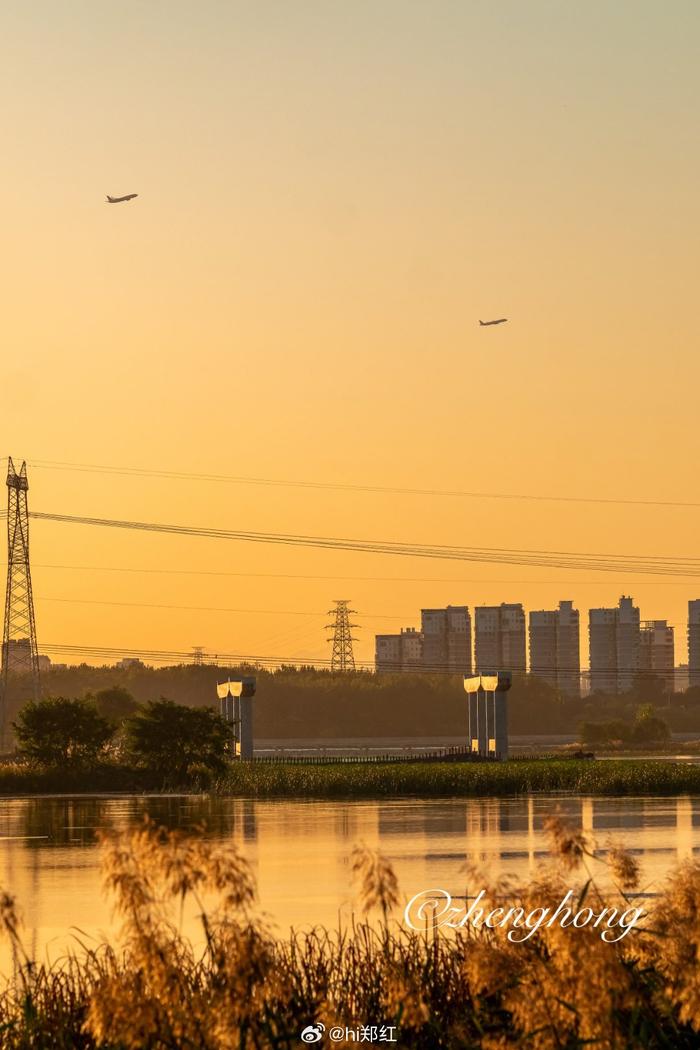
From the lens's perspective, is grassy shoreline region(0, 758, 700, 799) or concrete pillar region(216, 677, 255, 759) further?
concrete pillar region(216, 677, 255, 759)

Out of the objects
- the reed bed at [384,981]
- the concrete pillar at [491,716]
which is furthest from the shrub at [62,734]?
the reed bed at [384,981]

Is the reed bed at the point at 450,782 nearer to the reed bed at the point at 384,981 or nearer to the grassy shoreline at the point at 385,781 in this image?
the grassy shoreline at the point at 385,781

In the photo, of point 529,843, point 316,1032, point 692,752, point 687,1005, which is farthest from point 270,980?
point 692,752

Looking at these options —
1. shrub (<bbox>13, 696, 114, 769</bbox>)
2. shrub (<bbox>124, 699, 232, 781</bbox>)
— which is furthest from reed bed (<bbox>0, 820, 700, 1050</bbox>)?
shrub (<bbox>13, 696, 114, 769</bbox>)

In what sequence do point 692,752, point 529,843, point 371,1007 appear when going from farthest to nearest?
point 692,752 → point 529,843 → point 371,1007

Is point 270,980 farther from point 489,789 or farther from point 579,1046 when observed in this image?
point 489,789

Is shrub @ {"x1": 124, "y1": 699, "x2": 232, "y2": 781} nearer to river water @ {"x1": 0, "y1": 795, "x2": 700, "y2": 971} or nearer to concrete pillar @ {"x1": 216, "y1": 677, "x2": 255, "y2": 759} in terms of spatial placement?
river water @ {"x1": 0, "y1": 795, "x2": 700, "y2": 971}
